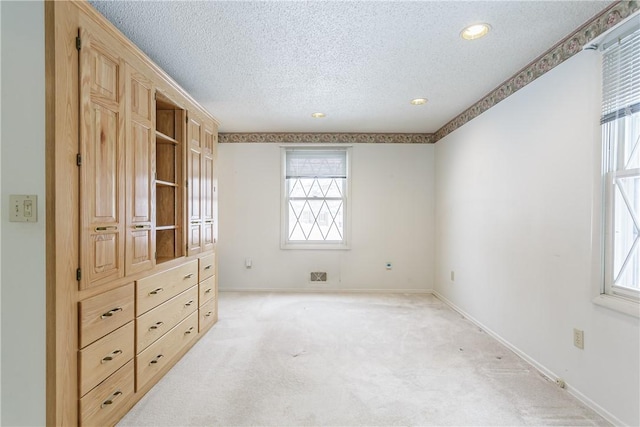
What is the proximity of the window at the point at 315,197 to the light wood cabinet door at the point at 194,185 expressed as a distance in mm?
1838

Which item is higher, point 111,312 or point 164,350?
point 111,312

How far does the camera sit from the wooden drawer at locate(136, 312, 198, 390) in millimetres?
1956

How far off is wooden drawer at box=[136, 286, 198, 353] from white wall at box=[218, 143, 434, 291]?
5.92 ft

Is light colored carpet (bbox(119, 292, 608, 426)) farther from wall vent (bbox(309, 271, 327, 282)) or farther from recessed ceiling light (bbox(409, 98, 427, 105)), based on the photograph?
recessed ceiling light (bbox(409, 98, 427, 105))

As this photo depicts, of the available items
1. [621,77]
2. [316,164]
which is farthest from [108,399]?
[316,164]

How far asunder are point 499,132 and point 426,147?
1747 millimetres

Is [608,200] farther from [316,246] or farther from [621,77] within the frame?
[316,246]

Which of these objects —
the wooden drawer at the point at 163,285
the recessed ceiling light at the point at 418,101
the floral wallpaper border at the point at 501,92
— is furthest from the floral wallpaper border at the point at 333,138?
the wooden drawer at the point at 163,285

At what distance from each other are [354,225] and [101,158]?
3.50 meters

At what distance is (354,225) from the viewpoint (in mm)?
4602

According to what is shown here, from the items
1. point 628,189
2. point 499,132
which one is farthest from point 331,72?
point 628,189

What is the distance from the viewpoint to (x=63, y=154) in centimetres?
135

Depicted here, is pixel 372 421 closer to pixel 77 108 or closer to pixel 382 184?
pixel 77 108

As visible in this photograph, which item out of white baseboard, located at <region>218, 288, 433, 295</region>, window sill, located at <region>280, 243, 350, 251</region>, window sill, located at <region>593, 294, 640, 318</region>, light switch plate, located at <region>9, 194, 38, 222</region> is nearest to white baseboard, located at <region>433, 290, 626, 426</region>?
window sill, located at <region>593, 294, 640, 318</region>
